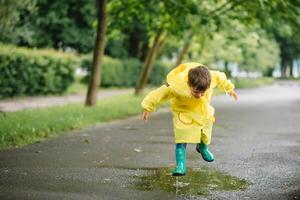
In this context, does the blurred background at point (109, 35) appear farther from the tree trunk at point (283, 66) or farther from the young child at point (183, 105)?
the tree trunk at point (283, 66)

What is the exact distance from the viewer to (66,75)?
90.5ft

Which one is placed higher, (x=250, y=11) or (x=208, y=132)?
(x=250, y=11)

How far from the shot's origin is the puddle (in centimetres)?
677

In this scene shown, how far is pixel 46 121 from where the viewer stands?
44.4 feet

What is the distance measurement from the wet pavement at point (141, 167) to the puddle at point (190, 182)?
0.01 metres

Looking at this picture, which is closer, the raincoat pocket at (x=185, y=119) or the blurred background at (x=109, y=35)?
the raincoat pocket at (x=185, y=119)

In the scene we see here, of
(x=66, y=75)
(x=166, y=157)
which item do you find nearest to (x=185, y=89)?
(x=166, y=157)

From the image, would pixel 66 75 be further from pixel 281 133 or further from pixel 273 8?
pixel 281 133

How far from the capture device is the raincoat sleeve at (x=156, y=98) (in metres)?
7.24

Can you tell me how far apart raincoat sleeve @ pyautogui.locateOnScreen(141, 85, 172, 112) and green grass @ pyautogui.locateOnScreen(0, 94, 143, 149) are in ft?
13.0

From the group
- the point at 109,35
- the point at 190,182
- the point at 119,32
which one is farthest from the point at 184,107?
the point at 119,32

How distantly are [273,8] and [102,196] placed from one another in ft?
45.3

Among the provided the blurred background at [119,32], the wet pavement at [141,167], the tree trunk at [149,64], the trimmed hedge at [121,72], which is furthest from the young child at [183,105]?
the trimmed hedge at [121,72]

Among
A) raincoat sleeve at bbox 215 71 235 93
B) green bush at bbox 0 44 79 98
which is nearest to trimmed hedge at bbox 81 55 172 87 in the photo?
green bush at bbox 0 44 79 98
